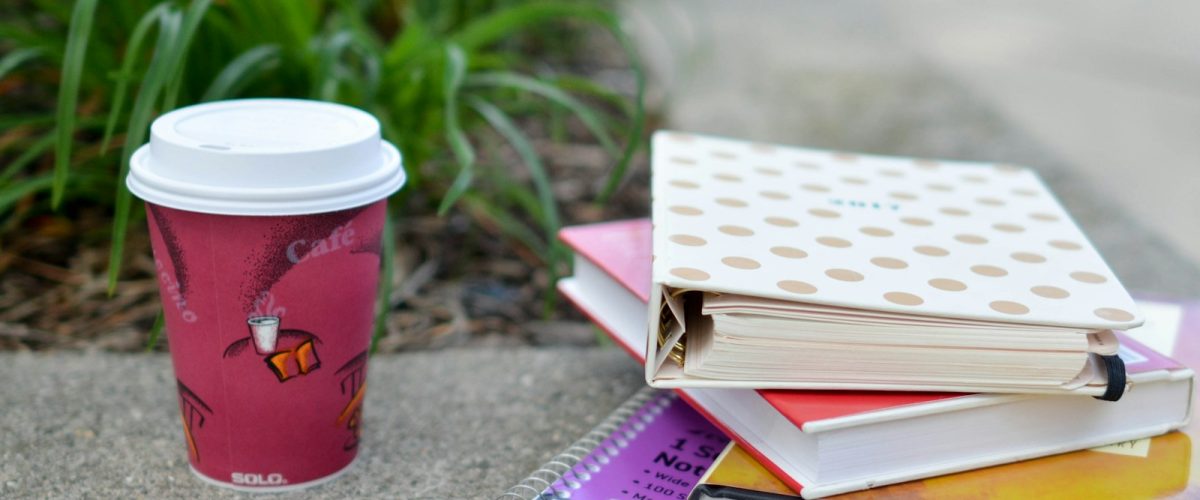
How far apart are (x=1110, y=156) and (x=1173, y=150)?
18cm

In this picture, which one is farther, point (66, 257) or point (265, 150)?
point (66, 257)

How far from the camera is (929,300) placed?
31.5 inches

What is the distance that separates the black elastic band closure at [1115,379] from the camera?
0.80 m

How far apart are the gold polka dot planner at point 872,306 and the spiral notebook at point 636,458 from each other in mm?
107

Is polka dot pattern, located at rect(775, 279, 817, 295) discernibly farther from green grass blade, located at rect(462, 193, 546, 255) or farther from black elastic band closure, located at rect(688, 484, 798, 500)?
green grass blade, located at rect(462, 193, 546, 255)

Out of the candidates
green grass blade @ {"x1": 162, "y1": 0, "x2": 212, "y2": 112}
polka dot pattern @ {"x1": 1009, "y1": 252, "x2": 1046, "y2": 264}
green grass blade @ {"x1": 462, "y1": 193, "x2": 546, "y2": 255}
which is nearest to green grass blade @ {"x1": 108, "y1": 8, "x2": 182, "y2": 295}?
green grass blade @ {"x1": 162, "y1": 0, "x2": 212, "y2": 112}

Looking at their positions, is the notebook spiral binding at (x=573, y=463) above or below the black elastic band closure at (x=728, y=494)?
below

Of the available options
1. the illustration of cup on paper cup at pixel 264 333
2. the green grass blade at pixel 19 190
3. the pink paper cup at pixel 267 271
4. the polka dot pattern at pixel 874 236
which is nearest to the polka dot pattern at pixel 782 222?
the polka dot pattern at pixel 874 236

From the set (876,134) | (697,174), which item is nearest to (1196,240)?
(876,134)

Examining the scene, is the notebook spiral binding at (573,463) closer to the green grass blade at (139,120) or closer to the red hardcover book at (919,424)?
the red hardcover book at (919,424)

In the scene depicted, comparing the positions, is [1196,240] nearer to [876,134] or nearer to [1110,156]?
[1110,156]

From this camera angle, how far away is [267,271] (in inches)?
31.2

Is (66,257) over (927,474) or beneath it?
beneath

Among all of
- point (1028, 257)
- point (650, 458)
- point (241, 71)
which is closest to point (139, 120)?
point (241, 71)
